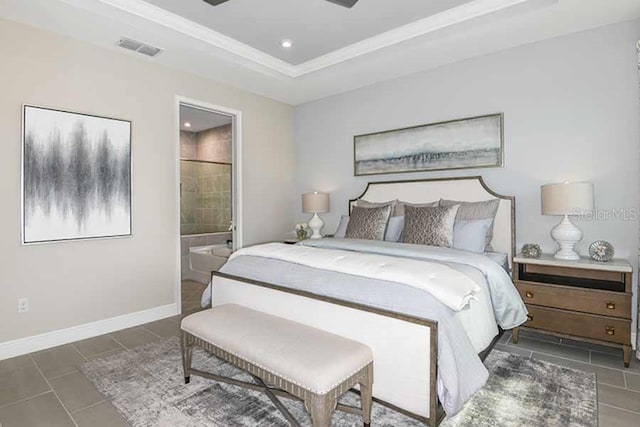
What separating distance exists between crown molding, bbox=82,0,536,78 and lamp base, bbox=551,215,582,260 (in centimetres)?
185

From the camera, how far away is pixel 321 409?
1.54 meters

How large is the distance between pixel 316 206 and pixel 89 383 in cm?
306

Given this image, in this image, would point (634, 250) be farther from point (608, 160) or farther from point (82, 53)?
point (82, 53)

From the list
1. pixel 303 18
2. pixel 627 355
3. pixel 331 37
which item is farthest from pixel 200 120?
pixel 627 355

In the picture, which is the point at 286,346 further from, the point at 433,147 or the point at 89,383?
the point at 433,147

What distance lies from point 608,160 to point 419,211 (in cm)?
161

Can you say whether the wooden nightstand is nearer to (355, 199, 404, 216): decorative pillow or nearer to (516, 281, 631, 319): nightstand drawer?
(516, 281, 631, 319): nightstand drawer

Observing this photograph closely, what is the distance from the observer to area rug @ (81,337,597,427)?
1.90m

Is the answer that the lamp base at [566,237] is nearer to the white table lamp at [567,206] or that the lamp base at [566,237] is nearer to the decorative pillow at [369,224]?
the white table lamp at [567,206]

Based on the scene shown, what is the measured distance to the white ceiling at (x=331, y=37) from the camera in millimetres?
2744

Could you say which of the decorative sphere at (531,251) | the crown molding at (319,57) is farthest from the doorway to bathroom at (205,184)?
the decorative sphere at (531,251)

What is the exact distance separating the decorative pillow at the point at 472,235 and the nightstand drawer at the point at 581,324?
2.06 feet

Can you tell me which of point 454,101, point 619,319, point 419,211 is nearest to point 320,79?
point 454,101

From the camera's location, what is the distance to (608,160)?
117 inches
